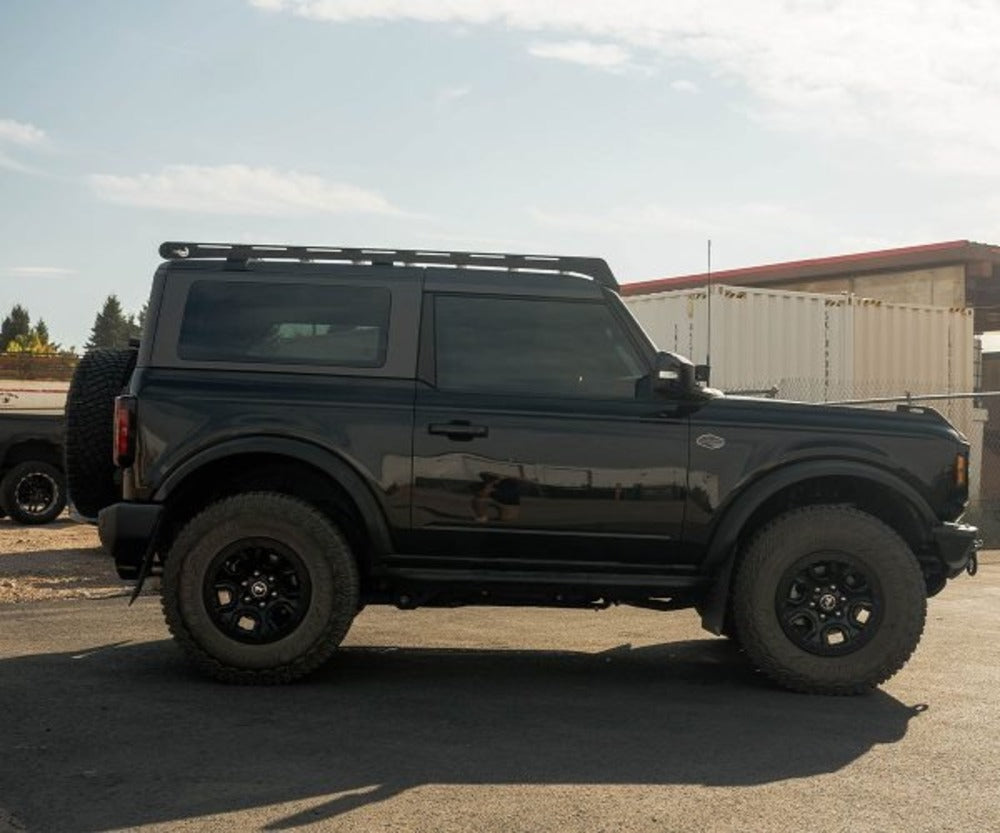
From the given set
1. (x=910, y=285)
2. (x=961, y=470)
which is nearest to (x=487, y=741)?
(x=961, y=470)

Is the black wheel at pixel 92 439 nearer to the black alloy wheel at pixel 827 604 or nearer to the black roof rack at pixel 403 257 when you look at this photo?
the black roof rack at pixel 403 257

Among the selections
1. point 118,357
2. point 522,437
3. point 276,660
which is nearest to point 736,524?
point 522,437

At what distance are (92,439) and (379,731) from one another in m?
2.42

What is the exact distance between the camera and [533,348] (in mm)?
6301

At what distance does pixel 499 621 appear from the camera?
8.34m

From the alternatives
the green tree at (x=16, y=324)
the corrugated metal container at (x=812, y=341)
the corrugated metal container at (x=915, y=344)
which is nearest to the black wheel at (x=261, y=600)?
the corrugated metal container at (x=812, y=341)

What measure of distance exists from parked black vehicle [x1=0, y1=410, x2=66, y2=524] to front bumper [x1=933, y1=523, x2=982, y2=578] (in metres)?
11.9

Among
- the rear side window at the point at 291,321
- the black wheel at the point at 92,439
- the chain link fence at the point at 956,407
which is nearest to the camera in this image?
the rear side window at the point at 291,321

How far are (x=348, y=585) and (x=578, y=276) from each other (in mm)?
2052

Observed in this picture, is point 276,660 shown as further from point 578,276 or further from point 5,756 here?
point 578,276

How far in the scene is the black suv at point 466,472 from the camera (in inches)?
237

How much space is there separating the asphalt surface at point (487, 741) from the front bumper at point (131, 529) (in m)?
0.64

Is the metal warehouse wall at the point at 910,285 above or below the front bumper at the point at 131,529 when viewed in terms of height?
above

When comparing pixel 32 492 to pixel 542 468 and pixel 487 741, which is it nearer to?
pixel 542 468
